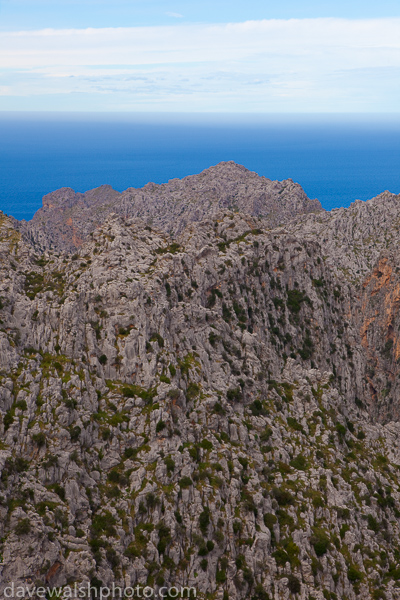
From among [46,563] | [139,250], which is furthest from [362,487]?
[139,250]

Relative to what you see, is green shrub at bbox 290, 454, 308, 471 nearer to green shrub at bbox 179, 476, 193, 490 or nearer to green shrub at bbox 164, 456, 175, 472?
green shrub at bbox 179, 476, 193, 490

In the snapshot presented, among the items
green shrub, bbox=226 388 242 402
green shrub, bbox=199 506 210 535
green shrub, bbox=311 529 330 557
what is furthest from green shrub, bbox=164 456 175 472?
green shrub, bbox=311 529 330 557

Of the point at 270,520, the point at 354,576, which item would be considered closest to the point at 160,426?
the point at 270,520

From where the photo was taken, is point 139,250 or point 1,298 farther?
point 139,250

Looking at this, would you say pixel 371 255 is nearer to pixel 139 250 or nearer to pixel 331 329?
pixel 331 329

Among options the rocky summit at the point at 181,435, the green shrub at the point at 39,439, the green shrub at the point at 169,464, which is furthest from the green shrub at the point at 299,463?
the green shrub at the point at 39,439

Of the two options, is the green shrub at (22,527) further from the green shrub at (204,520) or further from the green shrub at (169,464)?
the green shrub at (204,520)
